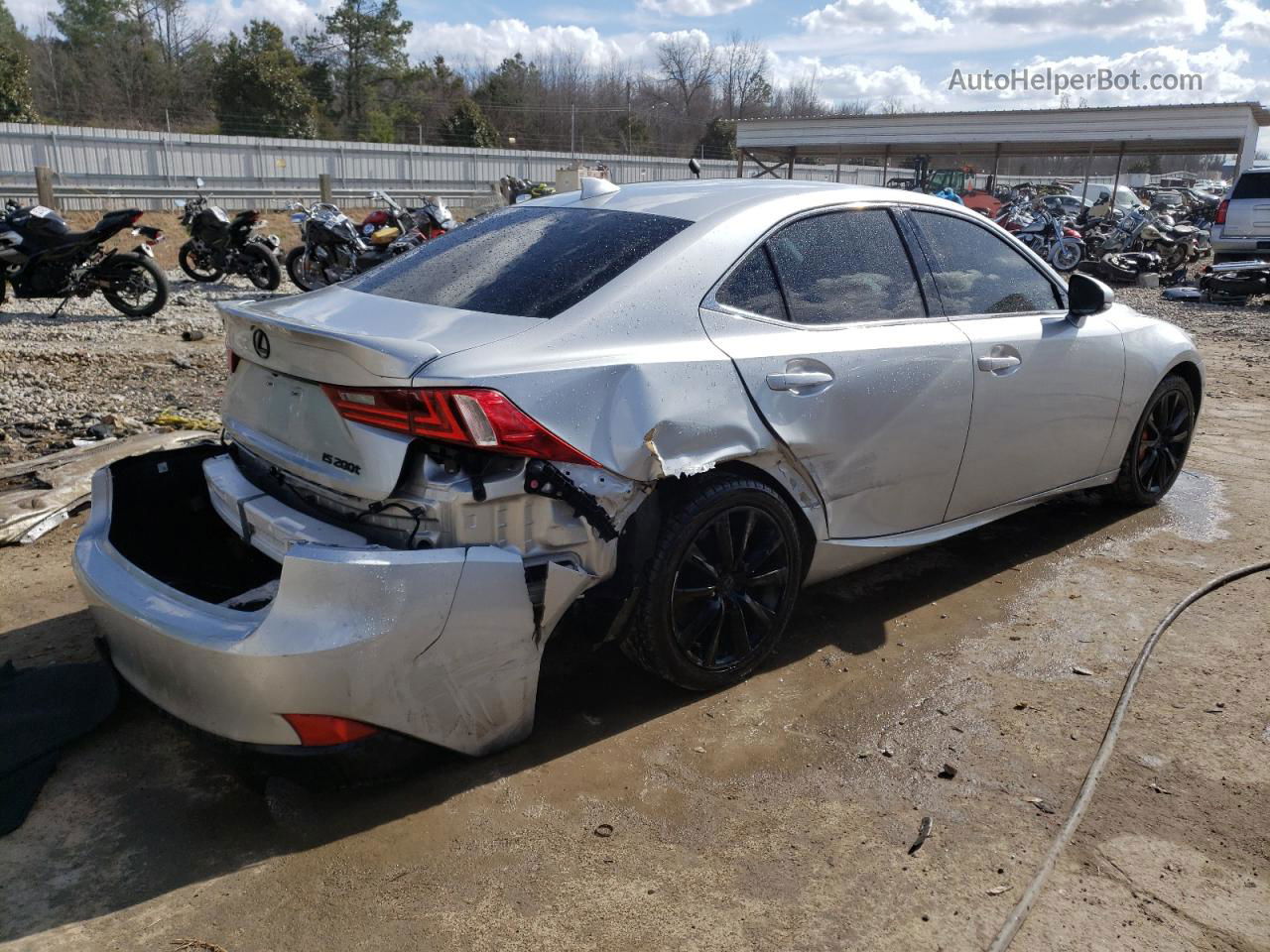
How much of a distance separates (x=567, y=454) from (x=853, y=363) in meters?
1.21

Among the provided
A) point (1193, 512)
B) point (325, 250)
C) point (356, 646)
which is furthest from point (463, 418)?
point (325, 250)

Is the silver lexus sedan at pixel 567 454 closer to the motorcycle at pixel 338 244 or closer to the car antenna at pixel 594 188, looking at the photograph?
the car antenna at pixel 594 188

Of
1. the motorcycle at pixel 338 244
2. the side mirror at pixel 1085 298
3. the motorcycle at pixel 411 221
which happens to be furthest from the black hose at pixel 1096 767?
the motorcycle at pixel 411 221

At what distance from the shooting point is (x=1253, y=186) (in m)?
16.6

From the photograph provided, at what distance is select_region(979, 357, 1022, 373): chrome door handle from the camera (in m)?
3.92

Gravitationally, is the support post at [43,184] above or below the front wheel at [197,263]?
above

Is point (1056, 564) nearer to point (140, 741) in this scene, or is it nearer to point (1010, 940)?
point (1010, 940)

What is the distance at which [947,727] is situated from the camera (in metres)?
3.30

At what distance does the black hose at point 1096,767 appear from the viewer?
2.42m

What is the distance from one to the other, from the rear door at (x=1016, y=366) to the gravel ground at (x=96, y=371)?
4766mm

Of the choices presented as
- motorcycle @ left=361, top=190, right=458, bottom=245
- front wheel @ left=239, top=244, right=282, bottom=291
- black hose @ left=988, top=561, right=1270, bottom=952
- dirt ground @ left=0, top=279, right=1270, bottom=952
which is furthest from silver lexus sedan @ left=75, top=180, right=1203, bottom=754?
motorcycle @ left=361, top=190, right=458, bottom=245

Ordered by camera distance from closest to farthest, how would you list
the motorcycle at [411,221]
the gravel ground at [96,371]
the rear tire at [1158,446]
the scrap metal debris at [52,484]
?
the scrap metal debris at [52,484] < the rear tire at [1158,446] < the gravel ground at [96,371] < the motorcycle at [411,221]

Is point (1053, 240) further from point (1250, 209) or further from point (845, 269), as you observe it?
point (845, 269)

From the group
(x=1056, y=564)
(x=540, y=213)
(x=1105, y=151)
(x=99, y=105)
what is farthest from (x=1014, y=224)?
(x=99, y=105)
